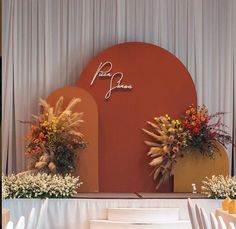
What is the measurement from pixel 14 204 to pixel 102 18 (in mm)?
3667

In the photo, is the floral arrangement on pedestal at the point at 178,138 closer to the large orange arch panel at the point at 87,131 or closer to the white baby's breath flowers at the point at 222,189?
the large orange arch panel at the point at 87,131

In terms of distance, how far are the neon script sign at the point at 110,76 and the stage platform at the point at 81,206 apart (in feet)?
7.22

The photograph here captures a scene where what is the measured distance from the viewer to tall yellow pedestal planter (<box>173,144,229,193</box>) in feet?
25.9

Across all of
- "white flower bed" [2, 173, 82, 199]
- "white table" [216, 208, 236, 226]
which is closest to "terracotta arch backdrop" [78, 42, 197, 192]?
"white flower bed" [2, 173, 82, 199]

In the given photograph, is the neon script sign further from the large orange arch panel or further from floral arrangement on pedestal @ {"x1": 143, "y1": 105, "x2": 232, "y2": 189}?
floral arrangement on pedestal @ {"x1": 143, "y1": 105, "x2": 232, "y2": 189}

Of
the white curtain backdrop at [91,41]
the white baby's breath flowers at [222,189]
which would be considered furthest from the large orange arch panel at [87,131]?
the white baby's breath flowers at [222,189]

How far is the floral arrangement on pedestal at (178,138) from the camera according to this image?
25.6ft

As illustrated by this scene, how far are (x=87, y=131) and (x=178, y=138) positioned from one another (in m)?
1.27

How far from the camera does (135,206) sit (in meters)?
6.84

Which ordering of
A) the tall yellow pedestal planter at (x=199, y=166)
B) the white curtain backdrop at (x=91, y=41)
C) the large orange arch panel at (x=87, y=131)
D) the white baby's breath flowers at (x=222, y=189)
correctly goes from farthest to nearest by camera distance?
1. the white curtain backdrop at (x=91, y=41)
2. the large orange arch panel at (x=87, y=131)
3. the tall yellow pedestal planter at (x=199, y=166)
4. the white baby's breath flowers at (x=222, y=189)

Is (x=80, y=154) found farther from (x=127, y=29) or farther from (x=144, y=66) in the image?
(x=127, y=29)

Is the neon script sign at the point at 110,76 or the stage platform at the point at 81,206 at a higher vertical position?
the neon script sign at the point at 110,76

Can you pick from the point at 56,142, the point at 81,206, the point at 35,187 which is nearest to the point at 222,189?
the point at 81,206

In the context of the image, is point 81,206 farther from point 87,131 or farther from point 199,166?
point 199,166
